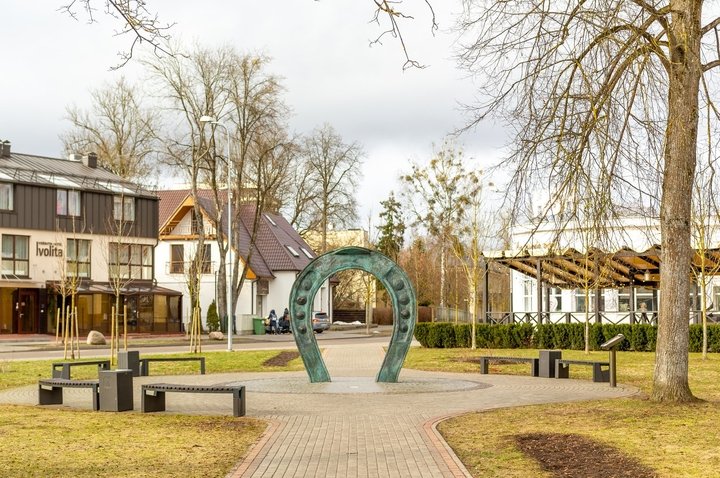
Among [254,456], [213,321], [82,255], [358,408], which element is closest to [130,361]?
[358,408]

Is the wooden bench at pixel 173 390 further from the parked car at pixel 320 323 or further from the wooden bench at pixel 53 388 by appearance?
the parked car at pixel 320 323

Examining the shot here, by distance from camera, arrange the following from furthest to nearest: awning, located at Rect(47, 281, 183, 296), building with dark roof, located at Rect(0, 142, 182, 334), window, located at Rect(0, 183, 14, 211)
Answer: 1. awning, located at Rect(47, 281, 183, 296)
2. building with dark roof, located at Rect(0, 142, 182, 334)
3. window, located at Rect(0, 183, 14, 211)

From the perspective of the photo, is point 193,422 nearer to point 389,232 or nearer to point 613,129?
point 613,129

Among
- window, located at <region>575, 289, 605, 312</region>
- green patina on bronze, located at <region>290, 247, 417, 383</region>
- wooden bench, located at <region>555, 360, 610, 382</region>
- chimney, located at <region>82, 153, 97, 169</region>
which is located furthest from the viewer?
chimney, located at <region>82, 153, 97, 169</region>

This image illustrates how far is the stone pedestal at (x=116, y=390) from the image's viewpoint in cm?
1598

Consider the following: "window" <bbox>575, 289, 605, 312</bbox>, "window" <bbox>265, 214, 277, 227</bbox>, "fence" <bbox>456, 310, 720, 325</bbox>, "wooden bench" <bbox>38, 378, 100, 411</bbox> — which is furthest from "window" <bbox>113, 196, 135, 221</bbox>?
"wooden bench" <bbox>38, 378, 100, 411</bbox>

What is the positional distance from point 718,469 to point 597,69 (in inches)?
253

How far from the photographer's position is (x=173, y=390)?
620 inches

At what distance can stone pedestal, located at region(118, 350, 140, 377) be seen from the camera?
23.2 metres

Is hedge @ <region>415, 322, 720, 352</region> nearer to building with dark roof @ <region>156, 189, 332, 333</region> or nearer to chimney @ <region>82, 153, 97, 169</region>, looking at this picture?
building with dark roof @ <region>156, 189, 332, 333</region>

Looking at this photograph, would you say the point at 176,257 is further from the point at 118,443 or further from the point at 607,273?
the point at 118,443

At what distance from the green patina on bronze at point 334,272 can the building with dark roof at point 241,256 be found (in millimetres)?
37732

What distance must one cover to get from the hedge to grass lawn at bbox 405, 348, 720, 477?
15.2 meters

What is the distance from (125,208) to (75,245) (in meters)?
5.73
